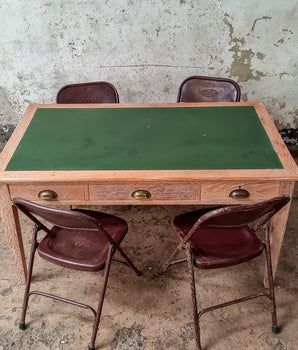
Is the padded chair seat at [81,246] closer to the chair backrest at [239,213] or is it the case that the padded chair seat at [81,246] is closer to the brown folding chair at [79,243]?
the brown folding chair at [79,243]

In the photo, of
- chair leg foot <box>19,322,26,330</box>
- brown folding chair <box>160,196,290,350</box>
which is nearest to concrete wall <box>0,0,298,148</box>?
brown folding chair <box>160,196,290,350</box>

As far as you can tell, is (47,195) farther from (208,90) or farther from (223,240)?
(208,90)

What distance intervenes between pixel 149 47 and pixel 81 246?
2129 mm

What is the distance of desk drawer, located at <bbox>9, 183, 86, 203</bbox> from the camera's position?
8.38ft

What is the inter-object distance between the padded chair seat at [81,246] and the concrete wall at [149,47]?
5.95 ft

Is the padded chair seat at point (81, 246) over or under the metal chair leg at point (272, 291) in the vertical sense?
over

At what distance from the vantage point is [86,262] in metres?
2.45

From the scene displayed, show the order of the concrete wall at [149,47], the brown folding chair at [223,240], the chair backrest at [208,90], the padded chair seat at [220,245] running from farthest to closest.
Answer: the concrete wall at [149,47] < the chair backrest at [208,90] < the padded chair seat at [220,245] < the brown folding chair at [223,240]

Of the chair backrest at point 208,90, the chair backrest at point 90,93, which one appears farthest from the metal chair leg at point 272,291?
the chair backrest at point 90,93

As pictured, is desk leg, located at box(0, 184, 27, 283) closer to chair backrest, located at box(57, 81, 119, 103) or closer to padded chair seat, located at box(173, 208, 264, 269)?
padded chair seat, located at box(173, 208, 264, 269)

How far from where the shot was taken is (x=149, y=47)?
13.0 ft

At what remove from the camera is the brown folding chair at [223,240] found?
7.39ft

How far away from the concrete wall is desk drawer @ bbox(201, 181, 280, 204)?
182cm

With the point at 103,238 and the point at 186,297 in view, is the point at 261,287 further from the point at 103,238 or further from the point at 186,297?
the point at 103,238
